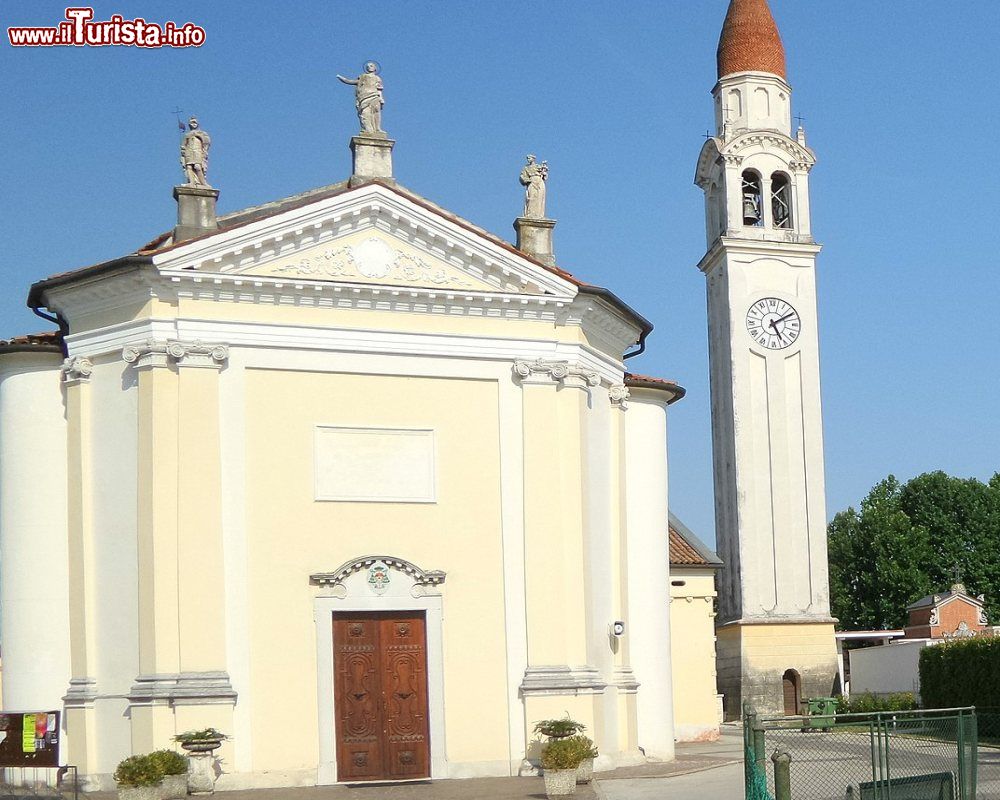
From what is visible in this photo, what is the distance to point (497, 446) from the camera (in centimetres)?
2288

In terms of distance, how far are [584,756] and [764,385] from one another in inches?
1123

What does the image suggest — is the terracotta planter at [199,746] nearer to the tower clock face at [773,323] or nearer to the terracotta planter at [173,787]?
the terracotta planter at [173,787]

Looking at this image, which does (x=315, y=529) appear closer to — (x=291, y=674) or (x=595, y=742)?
(x=291, y=674)

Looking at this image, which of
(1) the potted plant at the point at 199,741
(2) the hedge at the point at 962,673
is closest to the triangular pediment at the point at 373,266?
(1) the potted plant at the point at 199,741

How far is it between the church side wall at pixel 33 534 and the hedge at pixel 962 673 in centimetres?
1964

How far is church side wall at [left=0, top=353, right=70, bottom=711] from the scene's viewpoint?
850 inches

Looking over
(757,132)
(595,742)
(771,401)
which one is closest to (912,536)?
(771,401)

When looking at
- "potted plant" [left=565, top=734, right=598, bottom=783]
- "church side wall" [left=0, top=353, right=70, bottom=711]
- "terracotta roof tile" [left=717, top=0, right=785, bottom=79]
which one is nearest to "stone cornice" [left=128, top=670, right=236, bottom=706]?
"church side wall" [left=0, top=353, right=70, bottom=711]

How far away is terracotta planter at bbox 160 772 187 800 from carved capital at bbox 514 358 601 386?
329 inches

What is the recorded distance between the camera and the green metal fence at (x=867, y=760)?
1429cm

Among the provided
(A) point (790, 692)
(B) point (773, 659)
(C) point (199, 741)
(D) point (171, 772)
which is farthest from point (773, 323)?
(D) point (171, 772)

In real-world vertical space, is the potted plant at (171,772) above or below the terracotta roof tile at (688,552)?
below

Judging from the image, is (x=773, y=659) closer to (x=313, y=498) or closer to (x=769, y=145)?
(x=769, y=145)

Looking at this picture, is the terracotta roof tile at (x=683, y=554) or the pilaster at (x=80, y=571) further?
the terracotta roof tile at (x=683, y=554)
